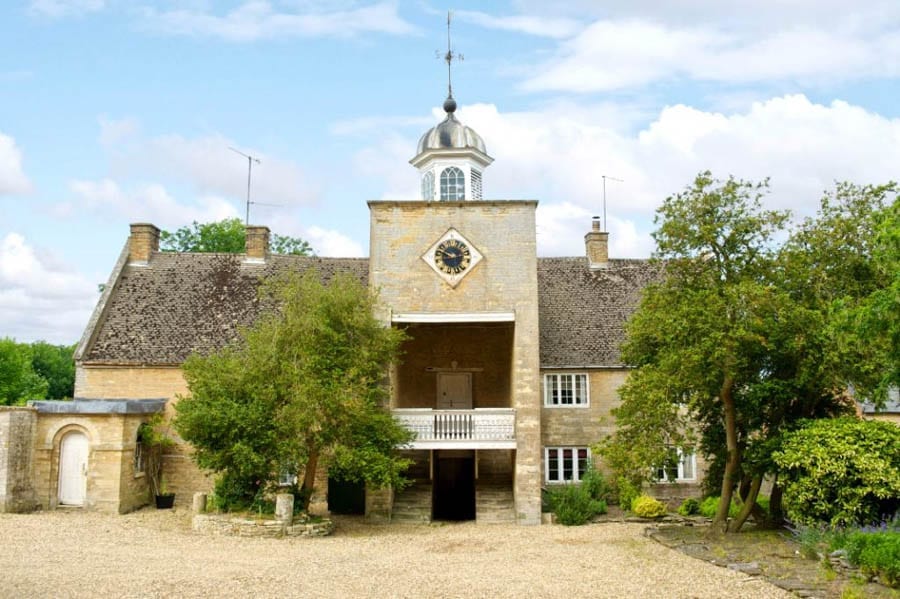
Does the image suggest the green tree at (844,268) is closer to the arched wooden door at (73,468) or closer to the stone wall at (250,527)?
the stone wall at (250,527)

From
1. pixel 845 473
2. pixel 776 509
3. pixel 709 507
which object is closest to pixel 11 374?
pixel 709 507

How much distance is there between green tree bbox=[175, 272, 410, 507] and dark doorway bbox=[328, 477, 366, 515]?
188 inches

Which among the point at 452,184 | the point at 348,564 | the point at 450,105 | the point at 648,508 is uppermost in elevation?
the point at 450,105

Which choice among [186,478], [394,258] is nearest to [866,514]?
[394,258]

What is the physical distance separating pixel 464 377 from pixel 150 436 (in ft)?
35.7

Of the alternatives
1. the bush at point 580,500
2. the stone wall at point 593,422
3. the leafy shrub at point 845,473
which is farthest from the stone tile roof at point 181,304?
the leafy shrub at point 845,473

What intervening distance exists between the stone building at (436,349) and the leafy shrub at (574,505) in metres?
0.81

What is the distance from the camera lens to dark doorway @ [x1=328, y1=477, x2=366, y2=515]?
2691cm

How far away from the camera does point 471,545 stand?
19.9 metres

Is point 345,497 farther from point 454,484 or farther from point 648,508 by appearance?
point 648,508

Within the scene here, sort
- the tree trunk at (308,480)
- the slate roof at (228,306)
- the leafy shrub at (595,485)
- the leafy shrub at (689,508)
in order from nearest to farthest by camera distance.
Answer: the tree trunk at (308,480) < the leafy shrub at (689,508) < the leafy shrub at (595,485) < the slate roof at (228,306)

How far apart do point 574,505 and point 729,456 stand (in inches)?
226

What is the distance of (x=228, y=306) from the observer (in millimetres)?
29609

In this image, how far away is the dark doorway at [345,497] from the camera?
26906 millimetres
